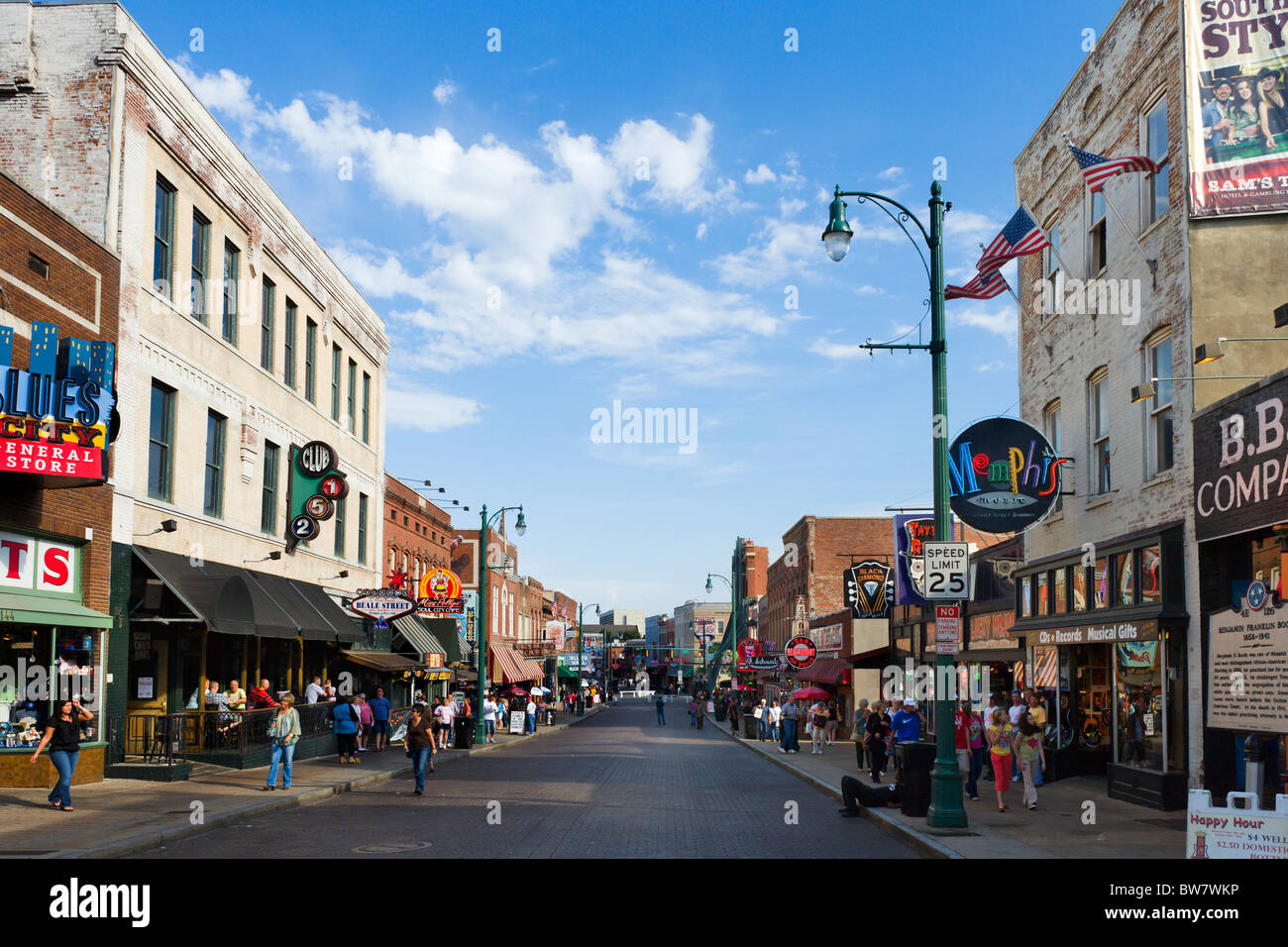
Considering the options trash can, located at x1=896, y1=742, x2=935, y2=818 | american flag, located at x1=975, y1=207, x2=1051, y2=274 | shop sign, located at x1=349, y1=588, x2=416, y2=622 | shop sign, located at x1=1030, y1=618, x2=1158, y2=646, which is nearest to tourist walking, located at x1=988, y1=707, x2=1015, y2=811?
trash can, located at x1=896, y1=742, x2=935, y2=818

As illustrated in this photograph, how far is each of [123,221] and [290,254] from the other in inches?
392

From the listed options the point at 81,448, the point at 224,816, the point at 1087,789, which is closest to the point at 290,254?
the point at 81,448

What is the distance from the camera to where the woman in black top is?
69.3 feet

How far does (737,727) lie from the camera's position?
55.2 m

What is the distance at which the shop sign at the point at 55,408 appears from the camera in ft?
56.6

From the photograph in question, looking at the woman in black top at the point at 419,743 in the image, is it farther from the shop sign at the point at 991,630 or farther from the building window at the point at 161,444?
the shop sign at the point at 991,630

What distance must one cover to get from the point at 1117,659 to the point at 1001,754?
313 centimetres

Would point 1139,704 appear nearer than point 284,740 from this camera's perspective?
Yes

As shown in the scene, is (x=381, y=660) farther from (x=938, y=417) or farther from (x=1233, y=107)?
(x=1233, y=107)

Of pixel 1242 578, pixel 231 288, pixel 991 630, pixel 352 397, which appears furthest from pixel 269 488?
pixel 1242 578

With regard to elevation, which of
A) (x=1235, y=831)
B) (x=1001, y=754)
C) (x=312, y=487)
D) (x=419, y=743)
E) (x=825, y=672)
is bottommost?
(x=825, y=672)

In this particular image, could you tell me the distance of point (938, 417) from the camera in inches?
631

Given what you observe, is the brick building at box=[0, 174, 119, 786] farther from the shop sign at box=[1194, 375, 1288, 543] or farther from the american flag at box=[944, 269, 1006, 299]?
the shop sign at box=[1194, 375, 1288, 543]

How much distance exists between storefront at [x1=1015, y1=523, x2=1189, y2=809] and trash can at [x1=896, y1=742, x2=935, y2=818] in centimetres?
362
